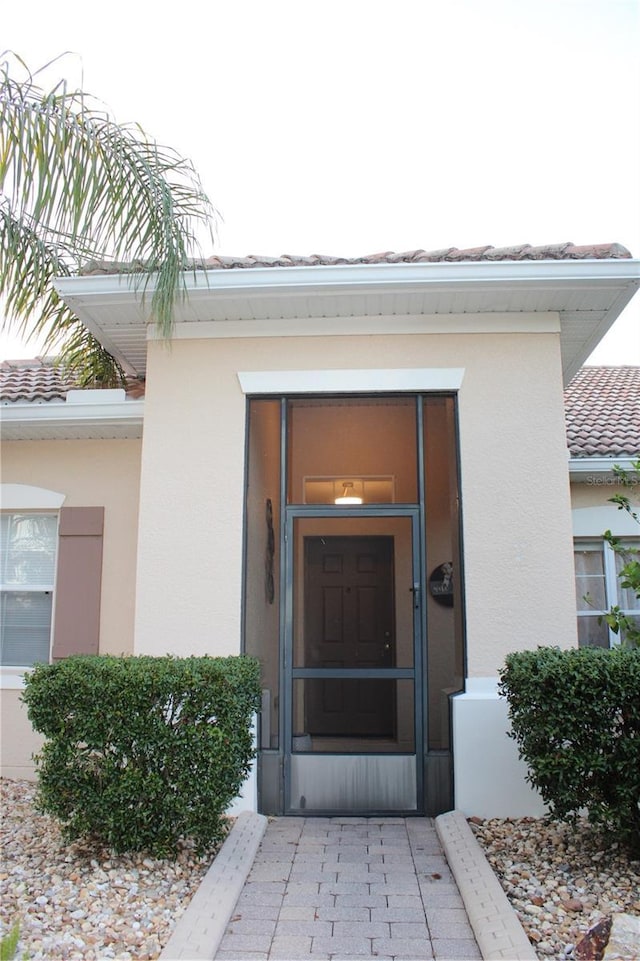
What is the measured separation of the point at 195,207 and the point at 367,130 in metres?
4.57

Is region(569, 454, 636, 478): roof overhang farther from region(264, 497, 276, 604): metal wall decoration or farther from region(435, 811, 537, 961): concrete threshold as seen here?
region(435, 811, 537, 961): concrete threshold

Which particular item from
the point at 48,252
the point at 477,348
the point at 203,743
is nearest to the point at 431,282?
the point at 477,348

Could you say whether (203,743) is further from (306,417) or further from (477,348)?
(477,348)

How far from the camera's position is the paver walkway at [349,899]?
3.97 meters

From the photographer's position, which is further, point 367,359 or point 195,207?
point 367,359

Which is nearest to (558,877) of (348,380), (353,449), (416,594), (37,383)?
(416,594)

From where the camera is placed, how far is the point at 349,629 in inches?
265

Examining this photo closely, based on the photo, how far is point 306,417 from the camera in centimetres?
702

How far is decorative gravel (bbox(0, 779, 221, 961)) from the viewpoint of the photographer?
386 cm

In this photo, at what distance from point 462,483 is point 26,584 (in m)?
4.94

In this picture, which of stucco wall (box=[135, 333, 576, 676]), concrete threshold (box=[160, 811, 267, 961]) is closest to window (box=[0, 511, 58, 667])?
stucco wall (box=[135, 333, 576, 676])

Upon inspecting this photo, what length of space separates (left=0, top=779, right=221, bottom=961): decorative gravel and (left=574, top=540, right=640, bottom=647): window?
5.37m

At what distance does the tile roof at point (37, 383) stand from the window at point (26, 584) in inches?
52.6

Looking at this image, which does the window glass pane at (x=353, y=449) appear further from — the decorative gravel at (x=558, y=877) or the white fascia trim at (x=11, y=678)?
the white fascia trim at (x=11, y=678)
